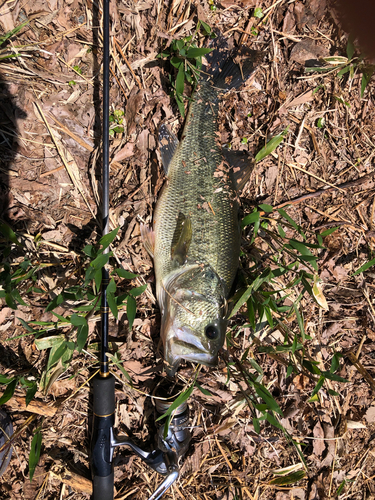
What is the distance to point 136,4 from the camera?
285 cm

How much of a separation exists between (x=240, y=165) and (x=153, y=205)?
2.75ft

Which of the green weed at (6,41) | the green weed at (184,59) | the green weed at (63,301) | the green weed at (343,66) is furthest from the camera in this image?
the green weed at (343,66)

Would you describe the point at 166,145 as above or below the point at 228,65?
below

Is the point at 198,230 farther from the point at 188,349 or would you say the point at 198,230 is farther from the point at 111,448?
the point at 111,448

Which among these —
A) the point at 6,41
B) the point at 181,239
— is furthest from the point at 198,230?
the point at 6,41

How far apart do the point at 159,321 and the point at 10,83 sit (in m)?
2.29

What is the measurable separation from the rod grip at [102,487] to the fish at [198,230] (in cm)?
91

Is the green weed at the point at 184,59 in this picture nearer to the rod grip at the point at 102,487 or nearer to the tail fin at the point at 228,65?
Answer: the tail fin at the point at 228,65

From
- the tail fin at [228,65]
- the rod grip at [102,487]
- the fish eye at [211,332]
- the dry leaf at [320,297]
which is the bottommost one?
the rod grip at [102,487]

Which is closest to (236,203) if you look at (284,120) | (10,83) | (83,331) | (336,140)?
(284,120)

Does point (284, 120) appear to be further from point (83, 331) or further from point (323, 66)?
point (83, 331)

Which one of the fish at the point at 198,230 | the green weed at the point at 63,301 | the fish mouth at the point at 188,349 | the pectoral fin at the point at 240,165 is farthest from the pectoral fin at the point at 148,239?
the pectoral fin at the point at 240,165

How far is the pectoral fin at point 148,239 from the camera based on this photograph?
9.47 ft

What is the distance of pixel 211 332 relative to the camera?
2.68 m
